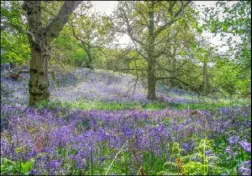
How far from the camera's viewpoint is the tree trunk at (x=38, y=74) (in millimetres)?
8531

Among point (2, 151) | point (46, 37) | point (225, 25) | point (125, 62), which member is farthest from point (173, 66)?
point (2, 151)

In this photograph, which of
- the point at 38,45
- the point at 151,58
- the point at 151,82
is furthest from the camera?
the point at 151,82

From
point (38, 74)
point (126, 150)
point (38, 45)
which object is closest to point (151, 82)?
point (38, 74)

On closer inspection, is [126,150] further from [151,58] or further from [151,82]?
[151,82]

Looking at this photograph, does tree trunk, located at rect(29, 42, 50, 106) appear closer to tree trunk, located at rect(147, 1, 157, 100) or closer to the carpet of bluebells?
the carpet of bluebells

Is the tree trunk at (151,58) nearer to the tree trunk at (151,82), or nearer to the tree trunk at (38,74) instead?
the tree trunk at (151,82)

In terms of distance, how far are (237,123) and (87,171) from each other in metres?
3.56

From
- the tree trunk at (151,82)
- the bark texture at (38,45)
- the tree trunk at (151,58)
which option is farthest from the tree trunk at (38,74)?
the tree trunk at (151,82)

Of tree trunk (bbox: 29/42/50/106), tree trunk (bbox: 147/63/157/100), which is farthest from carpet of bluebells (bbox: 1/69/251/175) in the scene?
tree trunk (bbox: 147/63/157/100)

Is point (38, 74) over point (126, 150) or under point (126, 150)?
over

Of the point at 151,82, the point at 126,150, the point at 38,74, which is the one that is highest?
the point at 38,74

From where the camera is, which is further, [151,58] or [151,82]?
[151,82]

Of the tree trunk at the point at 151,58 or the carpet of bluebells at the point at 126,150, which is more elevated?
the tree trunk at the point at 151,58

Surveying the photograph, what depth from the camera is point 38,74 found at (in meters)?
8.62
